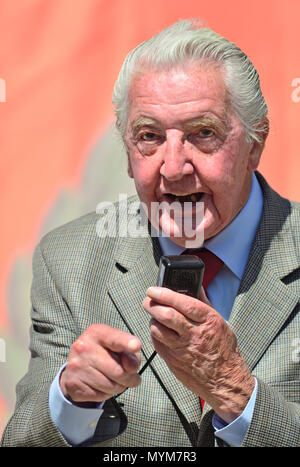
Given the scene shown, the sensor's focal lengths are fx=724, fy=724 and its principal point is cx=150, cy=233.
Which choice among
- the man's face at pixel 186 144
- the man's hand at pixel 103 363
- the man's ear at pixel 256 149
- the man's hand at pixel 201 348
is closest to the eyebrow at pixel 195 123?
the man's face at pixel 186 144

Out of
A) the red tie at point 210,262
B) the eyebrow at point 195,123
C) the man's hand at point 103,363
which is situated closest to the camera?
the man's hand at point 103,363

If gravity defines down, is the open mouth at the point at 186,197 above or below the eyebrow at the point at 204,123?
below

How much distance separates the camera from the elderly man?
157cm

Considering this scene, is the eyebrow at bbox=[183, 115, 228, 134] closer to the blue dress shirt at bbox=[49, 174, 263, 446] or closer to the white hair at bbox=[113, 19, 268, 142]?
the white hair at bbox=[113, 19, 268, 142]

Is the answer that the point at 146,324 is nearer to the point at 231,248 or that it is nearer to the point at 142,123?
the point at 231,248

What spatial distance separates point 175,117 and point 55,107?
1.15m

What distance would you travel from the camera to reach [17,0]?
2.81 meters

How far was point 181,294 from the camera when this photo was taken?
1.46 m

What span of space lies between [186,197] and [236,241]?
0.75 feet

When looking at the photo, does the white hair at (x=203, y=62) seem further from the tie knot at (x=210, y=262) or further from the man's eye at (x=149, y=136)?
the tie knot at (x=210, y=262)

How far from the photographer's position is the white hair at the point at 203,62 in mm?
1843

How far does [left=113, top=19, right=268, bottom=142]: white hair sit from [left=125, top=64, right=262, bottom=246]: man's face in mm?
27

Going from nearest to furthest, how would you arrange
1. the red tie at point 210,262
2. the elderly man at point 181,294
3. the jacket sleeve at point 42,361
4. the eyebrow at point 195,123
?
the elderly man at point 181,294 → the jacket sleeve at point 42,361 → the eyebrow at point 195,123 → the red tie at point 210,262

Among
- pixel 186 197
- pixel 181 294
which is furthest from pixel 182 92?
pixel 181 294
